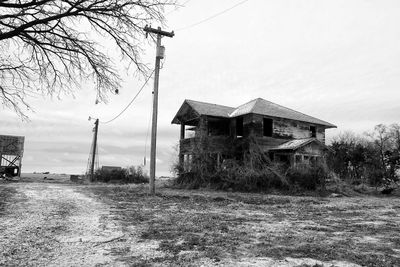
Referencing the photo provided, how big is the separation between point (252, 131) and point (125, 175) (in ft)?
52.6

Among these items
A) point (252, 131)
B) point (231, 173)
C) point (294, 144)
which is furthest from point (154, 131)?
point (294, 144)

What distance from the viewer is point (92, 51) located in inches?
369

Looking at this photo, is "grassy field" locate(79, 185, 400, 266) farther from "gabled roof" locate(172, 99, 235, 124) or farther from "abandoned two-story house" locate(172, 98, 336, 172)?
"gabled roof" locate(172, 99, 235, 124)

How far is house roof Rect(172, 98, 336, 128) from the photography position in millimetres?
27188

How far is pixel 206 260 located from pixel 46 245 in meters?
2.69

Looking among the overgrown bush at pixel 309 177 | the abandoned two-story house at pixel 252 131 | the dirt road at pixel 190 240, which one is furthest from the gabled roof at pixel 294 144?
the dirt road at pixel 190 240

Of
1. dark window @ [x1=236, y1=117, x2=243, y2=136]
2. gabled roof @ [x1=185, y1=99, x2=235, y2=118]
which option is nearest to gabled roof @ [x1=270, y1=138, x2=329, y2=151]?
dark window @ [x1=236, y1=117, x2=243, y2=136]

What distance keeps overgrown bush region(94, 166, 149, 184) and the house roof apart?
8.71 metres

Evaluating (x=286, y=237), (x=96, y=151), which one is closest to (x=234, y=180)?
(x=286, y=237)

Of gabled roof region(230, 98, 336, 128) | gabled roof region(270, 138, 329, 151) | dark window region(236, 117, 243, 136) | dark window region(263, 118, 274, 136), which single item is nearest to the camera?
gabled roof region(270, 138, 329, 151)

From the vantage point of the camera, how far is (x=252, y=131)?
2620 cm

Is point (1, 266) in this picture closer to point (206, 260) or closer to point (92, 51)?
point (206, 260)

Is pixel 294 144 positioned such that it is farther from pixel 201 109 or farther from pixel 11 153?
pixel 11 153

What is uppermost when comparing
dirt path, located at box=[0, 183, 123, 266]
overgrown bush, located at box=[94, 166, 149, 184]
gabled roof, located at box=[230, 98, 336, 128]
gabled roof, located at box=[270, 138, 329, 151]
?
gabled roof, located at box=[230, 98, 336, 128]
